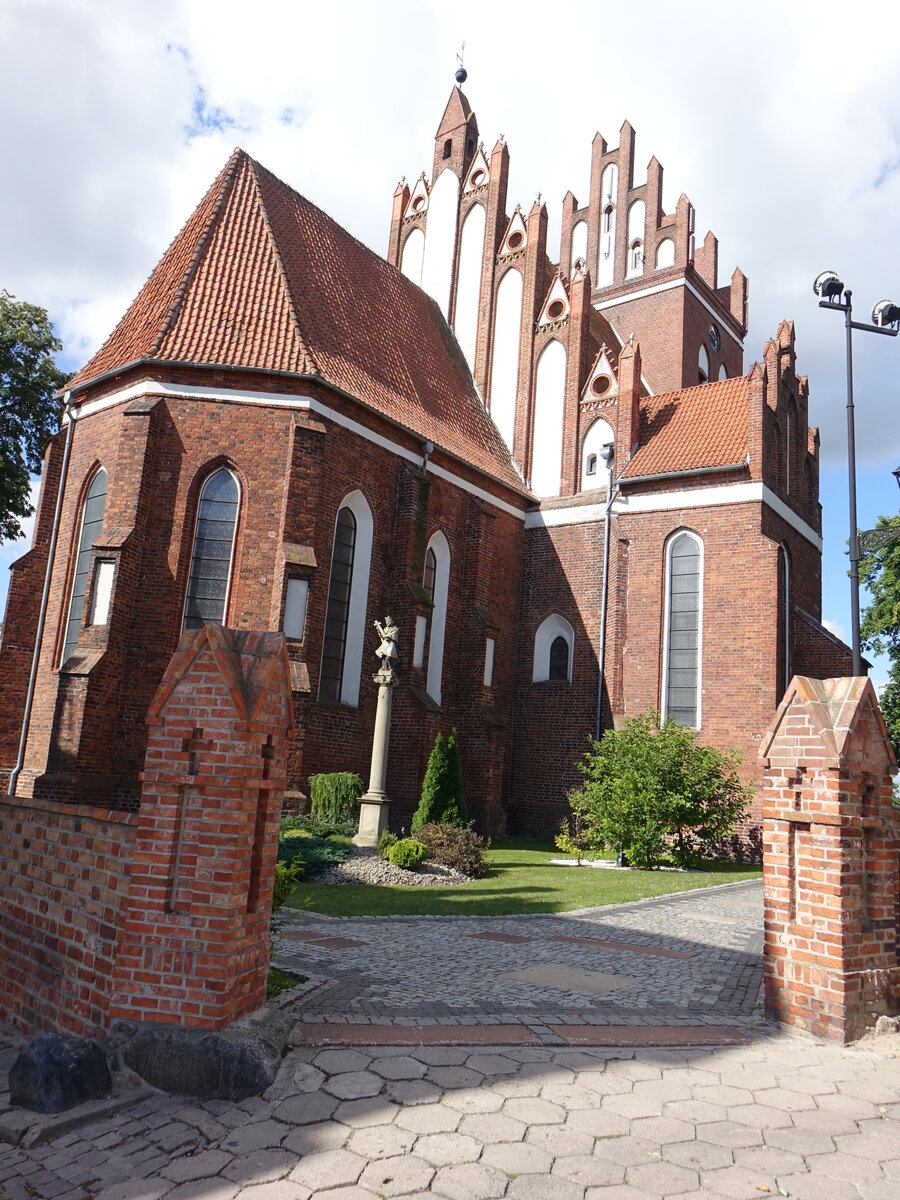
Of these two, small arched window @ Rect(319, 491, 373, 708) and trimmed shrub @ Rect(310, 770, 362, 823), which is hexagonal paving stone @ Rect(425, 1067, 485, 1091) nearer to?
trimmed shrub @ Rect(310, 770, 362, 823)

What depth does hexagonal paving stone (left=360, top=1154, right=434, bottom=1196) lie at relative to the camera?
3.08 meters

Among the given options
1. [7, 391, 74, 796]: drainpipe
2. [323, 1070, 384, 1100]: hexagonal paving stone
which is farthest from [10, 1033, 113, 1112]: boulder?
[7, 391, 74, 796]: drainpipe

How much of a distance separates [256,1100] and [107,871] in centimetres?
137

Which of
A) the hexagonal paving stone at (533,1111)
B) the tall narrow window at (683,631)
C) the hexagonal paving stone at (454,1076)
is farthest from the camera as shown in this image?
the tall narrow window at (683,631)

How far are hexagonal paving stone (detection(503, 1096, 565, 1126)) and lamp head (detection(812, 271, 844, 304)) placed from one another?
13.6 metres

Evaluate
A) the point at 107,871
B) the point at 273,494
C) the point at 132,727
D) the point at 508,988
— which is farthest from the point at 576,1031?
the point at 273,494

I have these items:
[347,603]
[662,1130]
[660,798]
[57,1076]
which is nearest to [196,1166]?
[57,1076]

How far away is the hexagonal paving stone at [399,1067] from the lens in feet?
13.3

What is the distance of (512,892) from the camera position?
1092 centimetres

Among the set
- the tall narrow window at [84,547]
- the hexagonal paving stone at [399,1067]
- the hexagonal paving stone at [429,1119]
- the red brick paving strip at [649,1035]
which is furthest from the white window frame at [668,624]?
the hexagonal paving stone at [429,1119]

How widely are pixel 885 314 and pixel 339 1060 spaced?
1355 cm

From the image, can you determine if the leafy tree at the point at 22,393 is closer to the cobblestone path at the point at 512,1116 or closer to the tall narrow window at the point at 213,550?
the tall narrow window at the point at 213,550

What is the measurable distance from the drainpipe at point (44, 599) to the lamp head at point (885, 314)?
13.6 meters

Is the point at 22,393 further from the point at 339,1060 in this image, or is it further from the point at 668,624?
the point at 339,1060
